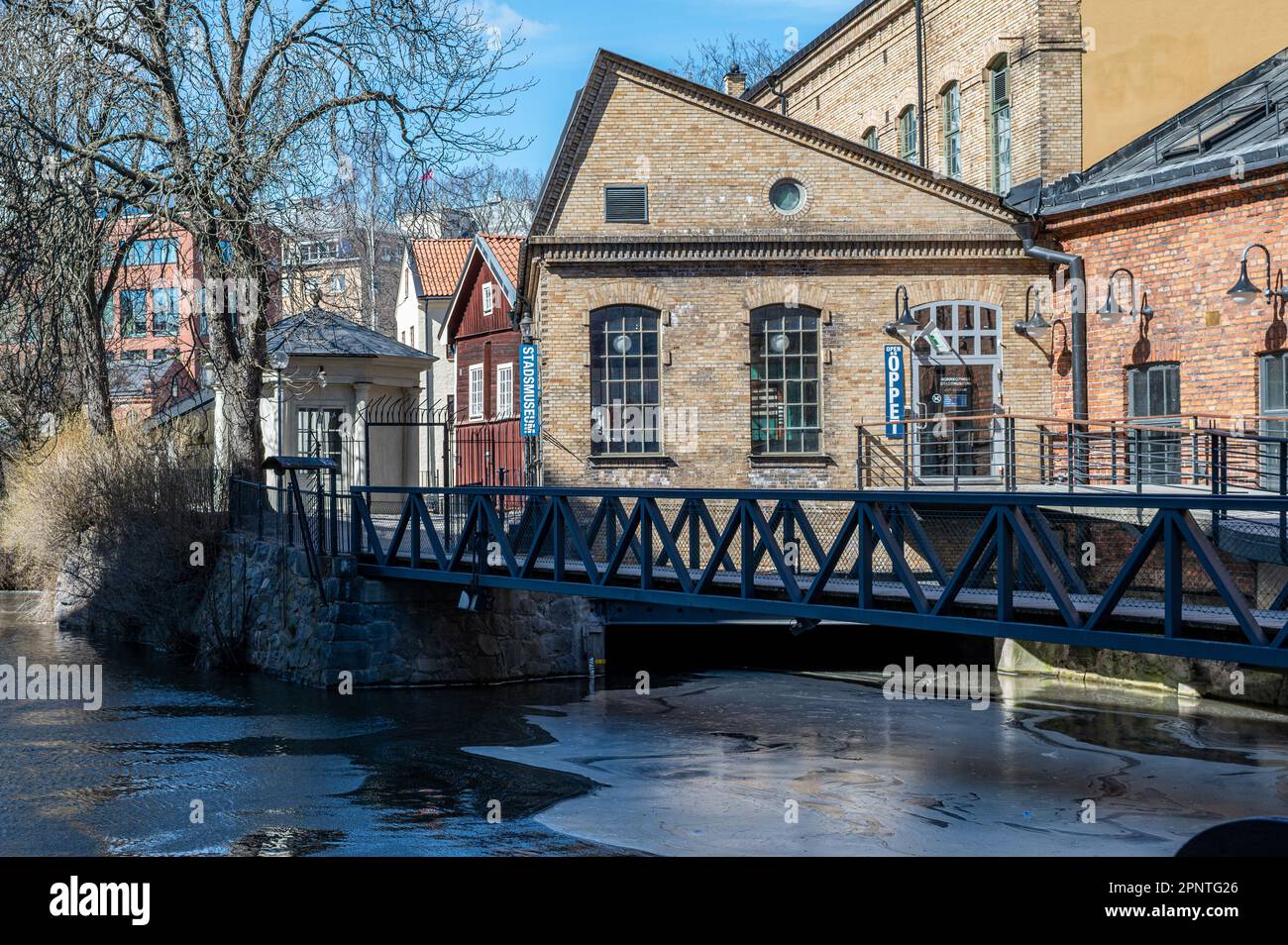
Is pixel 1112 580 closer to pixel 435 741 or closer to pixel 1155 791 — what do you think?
pixel 1155 791

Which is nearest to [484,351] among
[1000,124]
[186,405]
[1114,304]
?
[186,405]

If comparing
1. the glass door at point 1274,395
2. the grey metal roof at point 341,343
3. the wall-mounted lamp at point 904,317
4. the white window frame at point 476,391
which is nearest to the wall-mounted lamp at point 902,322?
the wall-mounted lamp at point 904,317

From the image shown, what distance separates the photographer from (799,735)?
51.4 ft

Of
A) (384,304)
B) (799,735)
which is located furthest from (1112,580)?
(384,304)

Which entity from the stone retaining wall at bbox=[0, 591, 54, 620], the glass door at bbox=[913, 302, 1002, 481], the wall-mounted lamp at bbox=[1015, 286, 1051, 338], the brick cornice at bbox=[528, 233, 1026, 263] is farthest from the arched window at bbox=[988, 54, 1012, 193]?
the stone retaining wall at bbox=[0, 591, 54, 620]

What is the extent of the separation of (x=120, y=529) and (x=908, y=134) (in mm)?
16967

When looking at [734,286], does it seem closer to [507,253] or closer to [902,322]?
[902,322]

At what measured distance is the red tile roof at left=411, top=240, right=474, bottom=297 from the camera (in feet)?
149

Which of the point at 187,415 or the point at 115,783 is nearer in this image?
the point at 115,783

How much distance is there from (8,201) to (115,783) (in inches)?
266

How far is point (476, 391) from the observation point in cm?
3625

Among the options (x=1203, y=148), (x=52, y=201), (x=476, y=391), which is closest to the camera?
(x=52, y=201)

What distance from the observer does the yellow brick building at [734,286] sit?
76.0ft

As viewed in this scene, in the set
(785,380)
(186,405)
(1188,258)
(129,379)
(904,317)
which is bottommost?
(785,380)
